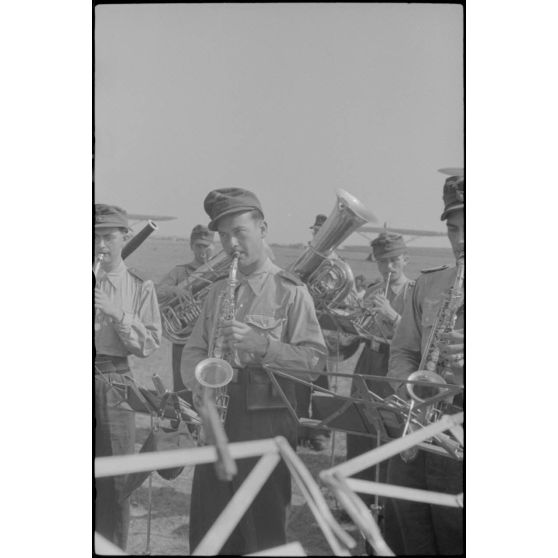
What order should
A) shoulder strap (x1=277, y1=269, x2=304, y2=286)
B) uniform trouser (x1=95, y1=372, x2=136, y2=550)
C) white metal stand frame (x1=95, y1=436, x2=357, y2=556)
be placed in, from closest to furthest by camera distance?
white metal stand frame (x1=95, y1=436, x2=357, y2=556) → shoulder strap (x1=277, y1=269, x2=304, y2=286) → uniform trouser (x1=95, y1=372, x2=136, y2=550)

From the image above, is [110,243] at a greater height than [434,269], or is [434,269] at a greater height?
[110,243]

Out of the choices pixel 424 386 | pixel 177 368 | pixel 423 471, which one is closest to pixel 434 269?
pixel 424 386

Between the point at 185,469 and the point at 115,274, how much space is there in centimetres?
110

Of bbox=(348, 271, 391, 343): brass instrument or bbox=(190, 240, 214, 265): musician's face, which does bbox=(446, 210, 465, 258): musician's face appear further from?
bbox=(190, 240, 214, 265): musician's face

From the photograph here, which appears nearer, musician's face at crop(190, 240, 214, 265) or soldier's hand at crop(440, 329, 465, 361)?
soldier's hand at crop(440, 329, 465, 361)

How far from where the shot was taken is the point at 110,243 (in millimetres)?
4051

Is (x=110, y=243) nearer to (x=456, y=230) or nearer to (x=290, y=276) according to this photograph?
(x=290, y=276)

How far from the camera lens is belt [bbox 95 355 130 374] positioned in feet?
13.4

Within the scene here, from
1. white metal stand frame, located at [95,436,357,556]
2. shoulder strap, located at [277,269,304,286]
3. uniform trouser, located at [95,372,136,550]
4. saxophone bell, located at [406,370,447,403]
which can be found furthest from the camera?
uniform trouser, located at [95,372,136,550]

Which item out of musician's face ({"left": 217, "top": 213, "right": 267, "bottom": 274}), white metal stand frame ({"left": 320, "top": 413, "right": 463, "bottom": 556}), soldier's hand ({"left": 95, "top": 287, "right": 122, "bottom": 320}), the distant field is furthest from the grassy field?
white metal stand frame ({"left": 320, "top": 413, "right": 463, "bottom": 556})

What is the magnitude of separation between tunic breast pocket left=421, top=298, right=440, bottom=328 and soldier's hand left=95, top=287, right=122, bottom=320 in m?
1.61

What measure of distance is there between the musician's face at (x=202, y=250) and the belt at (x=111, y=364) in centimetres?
67

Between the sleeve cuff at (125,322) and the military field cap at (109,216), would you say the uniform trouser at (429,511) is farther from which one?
the military field cap at (109,216)

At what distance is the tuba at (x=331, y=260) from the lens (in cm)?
393
